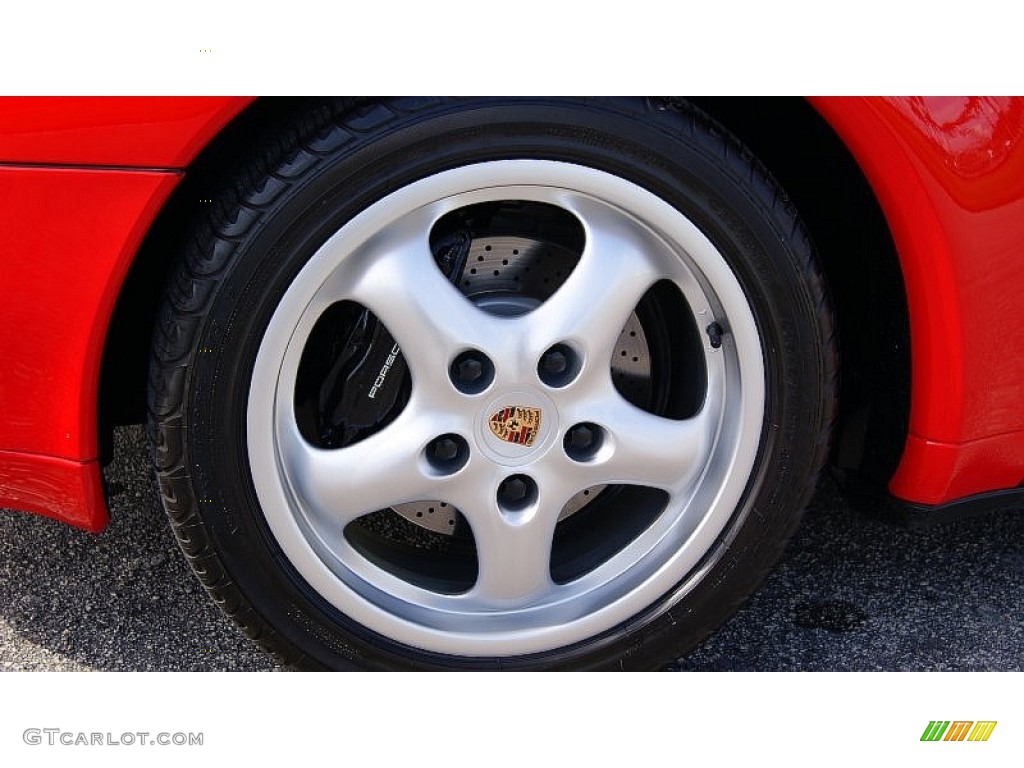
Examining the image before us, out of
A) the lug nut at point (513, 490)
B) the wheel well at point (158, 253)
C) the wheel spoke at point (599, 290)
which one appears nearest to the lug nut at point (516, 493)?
the lug nut at point (513, 490)

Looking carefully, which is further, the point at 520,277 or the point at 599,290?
the point at 520,277

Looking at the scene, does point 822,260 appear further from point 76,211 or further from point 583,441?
point 76,211

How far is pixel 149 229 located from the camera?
154 centimetres

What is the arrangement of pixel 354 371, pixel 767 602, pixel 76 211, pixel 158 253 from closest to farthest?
1. pixel 76 211
2. pixel 158 253
3. pixel 354 371
4. pixel 767 602

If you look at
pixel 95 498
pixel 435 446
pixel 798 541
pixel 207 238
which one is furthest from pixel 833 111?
pixel 95 498

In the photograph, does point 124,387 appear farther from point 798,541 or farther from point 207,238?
point 798,541

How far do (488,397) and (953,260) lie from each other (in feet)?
2.20

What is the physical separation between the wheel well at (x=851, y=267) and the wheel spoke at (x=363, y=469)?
0.64 m

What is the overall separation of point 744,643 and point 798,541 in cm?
32

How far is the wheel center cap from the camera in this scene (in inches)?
63.7

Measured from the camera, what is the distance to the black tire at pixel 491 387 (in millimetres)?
1483
